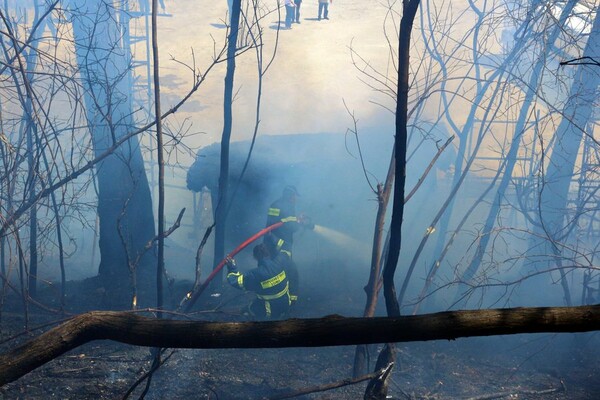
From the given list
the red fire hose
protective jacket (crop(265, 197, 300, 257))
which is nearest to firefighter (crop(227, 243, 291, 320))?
the red fire hose

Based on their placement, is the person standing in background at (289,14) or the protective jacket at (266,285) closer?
the protective jacket at (266,285)

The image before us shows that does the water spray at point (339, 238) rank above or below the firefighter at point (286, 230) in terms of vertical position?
below

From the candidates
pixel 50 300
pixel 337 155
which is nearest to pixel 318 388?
pixel 50 300

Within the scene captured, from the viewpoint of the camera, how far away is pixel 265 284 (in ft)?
25.7

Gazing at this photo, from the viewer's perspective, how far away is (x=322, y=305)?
9.10m

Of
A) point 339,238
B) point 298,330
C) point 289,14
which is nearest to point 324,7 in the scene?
point 289,14

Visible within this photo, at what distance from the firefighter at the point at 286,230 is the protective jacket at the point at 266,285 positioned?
0.41 metres

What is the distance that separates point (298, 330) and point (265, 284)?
17.7 ft

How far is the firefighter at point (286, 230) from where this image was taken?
8.70 metres

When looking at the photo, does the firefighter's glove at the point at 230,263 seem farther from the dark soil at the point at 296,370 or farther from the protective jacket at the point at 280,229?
the protective jacket at the point at 280,229

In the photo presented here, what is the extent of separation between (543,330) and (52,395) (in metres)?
5.12

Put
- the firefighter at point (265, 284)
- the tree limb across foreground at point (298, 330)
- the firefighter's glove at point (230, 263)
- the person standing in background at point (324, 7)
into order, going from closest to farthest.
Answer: the tree limb across foreground at point (298, 330) < the firefighter's glove at point (230, 263) < the firefighter at point (265, 284) < the person standing in background at point (324, 7)

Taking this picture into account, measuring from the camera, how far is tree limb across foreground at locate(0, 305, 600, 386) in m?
2.27

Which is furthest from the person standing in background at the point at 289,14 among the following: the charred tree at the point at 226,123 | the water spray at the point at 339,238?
the charred tree at the point at 226,123
